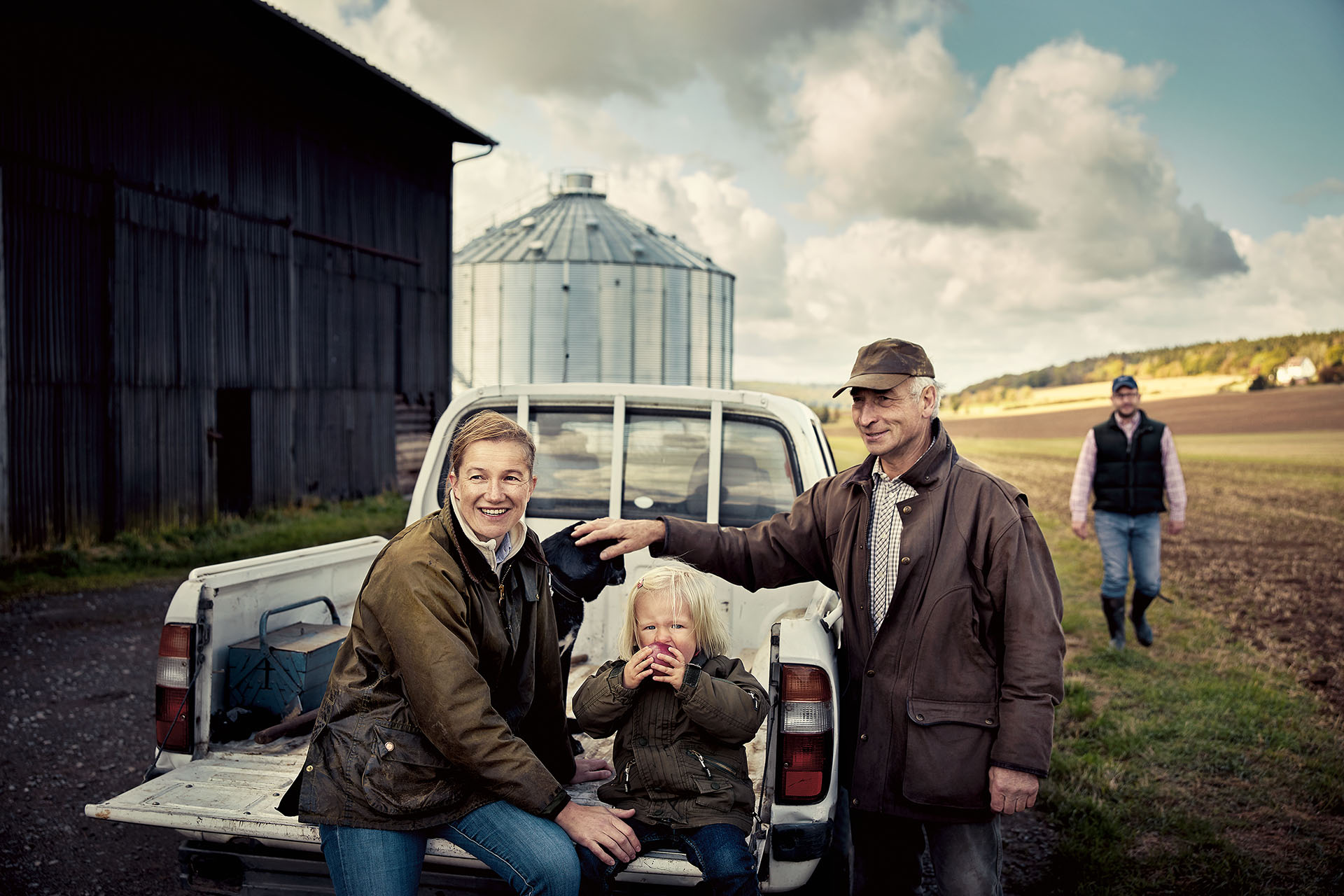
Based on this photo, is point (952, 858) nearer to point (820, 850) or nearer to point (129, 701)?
point (820, 850)

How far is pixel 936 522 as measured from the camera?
254cm

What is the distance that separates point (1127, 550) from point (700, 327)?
23.1m

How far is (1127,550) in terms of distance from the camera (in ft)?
24.2

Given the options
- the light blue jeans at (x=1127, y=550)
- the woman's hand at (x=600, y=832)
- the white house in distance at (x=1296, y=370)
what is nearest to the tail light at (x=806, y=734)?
the woman's hand at (x=600, y=832)

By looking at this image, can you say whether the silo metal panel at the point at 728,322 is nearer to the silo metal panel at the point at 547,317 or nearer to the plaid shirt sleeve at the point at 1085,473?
the silo metal panel at the point at 547,317

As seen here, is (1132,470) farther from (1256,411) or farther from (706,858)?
(1256,411)

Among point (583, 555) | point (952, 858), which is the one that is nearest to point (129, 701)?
point (583, 555)

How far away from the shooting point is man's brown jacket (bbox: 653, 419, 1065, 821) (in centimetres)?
241

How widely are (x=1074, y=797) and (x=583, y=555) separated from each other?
307 centimetres

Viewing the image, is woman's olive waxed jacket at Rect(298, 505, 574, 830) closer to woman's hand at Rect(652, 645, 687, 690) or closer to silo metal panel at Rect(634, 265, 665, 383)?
woman's hand at Rect(652, 645, 687, 690)

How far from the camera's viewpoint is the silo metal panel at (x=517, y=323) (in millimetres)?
28094

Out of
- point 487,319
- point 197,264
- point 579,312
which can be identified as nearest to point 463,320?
point 487,319

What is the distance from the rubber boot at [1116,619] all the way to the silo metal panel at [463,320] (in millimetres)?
23382

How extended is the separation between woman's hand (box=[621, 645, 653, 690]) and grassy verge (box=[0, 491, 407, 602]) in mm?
8944
